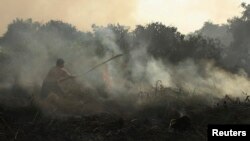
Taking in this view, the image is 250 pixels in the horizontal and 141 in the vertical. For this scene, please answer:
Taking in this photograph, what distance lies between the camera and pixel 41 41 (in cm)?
2689

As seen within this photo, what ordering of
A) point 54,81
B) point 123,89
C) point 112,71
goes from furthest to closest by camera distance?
point 112,71
point 123,89
point 54,81

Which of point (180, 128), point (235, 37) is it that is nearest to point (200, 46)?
point (180, 128)

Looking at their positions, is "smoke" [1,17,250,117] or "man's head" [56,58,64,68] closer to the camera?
"man's head" [56,58,64,68]

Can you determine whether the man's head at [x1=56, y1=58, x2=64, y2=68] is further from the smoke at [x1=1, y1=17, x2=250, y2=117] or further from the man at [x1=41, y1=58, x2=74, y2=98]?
the smoke at [x1=1, y1=17, x2=250, y2=117]

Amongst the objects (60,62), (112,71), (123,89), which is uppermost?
(112,71)

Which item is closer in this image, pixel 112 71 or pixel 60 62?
pixel 60 62

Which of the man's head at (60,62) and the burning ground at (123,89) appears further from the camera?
the man's head at (60,62)

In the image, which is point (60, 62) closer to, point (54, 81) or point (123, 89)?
point (54, 81)

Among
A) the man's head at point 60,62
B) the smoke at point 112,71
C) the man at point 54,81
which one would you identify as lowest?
the man at point 54,81

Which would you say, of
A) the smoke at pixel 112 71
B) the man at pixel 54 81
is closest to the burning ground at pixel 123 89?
the smoke at pixel 112 71

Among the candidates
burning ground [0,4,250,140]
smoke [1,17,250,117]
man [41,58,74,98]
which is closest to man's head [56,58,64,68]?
man [41,58,74,98]

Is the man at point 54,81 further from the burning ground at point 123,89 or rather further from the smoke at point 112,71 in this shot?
the smoke at point 112,71

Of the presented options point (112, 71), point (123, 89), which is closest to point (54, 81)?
point (123, 89)

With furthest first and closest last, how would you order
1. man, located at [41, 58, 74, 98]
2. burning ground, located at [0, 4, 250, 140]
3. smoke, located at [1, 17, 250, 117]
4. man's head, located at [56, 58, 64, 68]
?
smoke, located at [1, 17, 250, 117] < man's head, located at [56, 58, 64, 68] < man, located at [41, 58, 74, 98] < burning ground, located at [0, 4, 250, 140]
